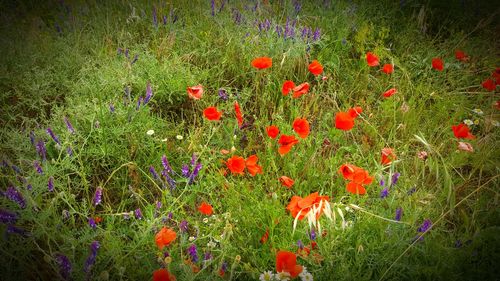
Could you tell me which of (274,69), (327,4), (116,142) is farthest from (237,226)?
(327,4)

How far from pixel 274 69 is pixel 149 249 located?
151 centimetres

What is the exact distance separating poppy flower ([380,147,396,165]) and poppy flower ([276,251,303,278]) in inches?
26.4

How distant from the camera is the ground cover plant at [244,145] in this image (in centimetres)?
145

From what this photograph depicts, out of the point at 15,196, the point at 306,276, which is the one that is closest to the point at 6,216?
the point at 15,196

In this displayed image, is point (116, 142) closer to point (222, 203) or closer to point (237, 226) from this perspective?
point (222, 203)

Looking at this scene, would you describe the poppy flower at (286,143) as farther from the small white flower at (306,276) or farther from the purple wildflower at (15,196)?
the purple wildflower at (15,196)

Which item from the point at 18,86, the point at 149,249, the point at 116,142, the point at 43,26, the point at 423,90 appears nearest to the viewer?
the point at 149,249

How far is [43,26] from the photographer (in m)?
3.12

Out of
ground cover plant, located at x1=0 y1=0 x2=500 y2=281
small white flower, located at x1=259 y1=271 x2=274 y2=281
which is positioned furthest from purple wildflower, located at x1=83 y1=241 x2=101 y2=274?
small white flower, located at x1=259 y1=271 x2=274 y2=281

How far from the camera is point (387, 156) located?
1785 mm

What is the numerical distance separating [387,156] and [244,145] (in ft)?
2.69

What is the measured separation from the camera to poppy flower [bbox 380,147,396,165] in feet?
5.62

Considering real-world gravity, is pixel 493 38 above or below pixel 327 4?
below

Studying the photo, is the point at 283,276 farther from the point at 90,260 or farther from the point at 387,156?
the point at 387,156
